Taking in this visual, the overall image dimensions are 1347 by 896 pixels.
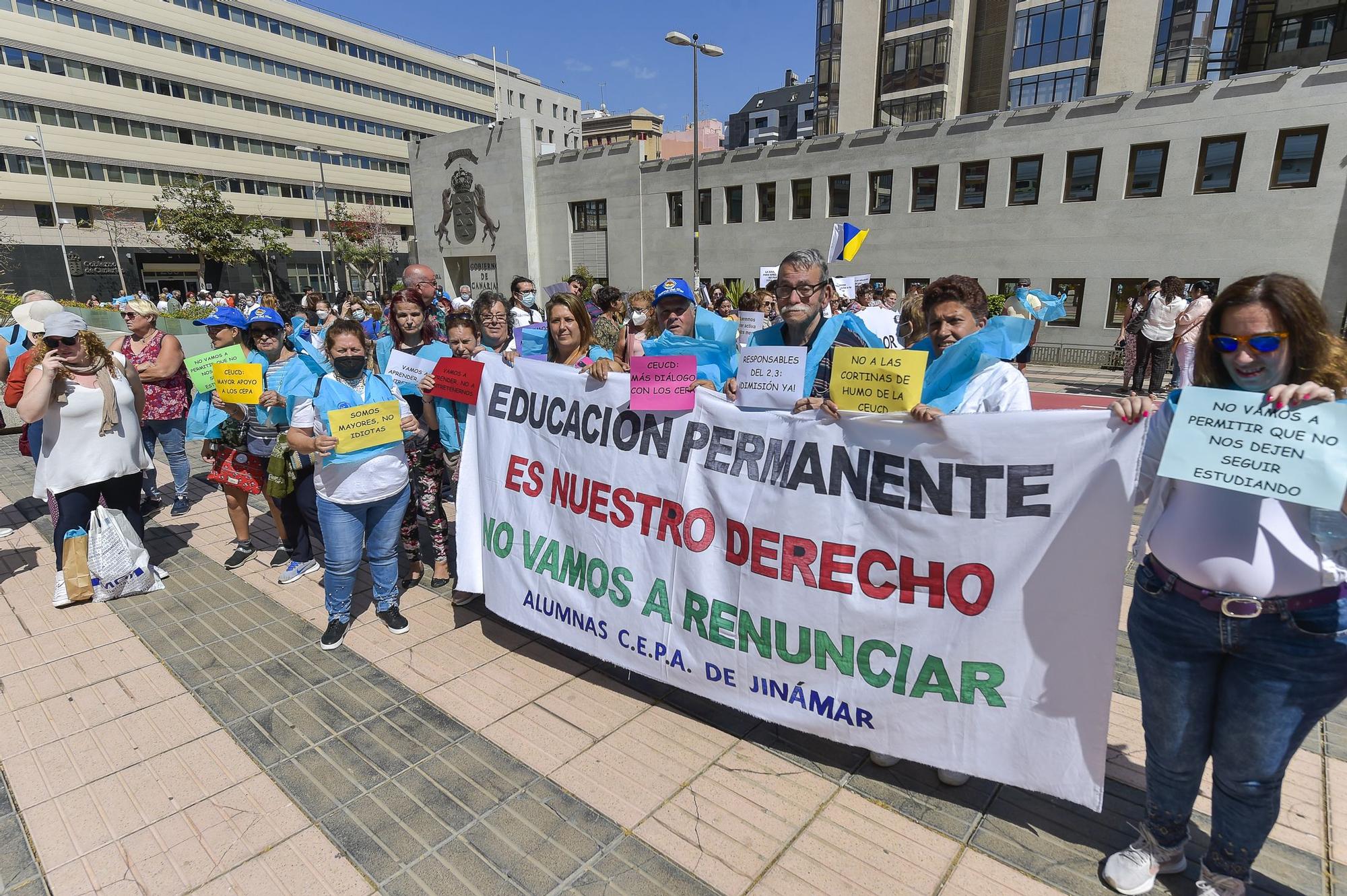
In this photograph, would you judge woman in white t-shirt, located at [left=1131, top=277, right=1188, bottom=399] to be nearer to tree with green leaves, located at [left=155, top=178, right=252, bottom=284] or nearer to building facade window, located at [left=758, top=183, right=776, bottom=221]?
building facade window, located at [left=758, top=183, right=776, bottom=221]

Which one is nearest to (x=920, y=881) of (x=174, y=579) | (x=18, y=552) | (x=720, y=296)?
(x=174, y=579)

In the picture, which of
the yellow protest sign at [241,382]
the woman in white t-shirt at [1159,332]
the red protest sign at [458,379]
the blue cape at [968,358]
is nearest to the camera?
the blue cape at [968,358]

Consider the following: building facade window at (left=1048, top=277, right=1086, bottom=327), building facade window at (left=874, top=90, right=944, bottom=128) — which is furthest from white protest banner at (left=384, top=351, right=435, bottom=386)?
building facade window at (left=874, top=90, right=944, bottom=128)

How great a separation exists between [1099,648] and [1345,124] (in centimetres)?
2331

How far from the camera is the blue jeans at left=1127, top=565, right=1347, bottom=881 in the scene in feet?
6.44

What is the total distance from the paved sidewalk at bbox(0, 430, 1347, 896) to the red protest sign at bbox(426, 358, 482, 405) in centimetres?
152

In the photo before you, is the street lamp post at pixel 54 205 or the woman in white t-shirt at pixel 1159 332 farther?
the street lamp post at pixel 54 205

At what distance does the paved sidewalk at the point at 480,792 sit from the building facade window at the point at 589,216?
104 ft

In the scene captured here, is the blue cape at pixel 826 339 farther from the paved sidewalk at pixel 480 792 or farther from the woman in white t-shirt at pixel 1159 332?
the woman in white t-shirt at pixel 1159 332

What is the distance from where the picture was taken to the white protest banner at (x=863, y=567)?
2.43 metres

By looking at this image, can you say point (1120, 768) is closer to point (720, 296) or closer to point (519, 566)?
point (519, 566)

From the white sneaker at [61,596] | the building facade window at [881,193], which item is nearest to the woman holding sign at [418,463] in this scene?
the white sneaker at [61,596]

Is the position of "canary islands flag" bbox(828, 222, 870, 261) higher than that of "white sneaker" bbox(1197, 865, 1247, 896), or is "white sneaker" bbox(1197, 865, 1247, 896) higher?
"canary islands flag" bbox(828, 222, 870, 261)

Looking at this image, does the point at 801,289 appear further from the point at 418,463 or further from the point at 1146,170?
the point at 1146,170
